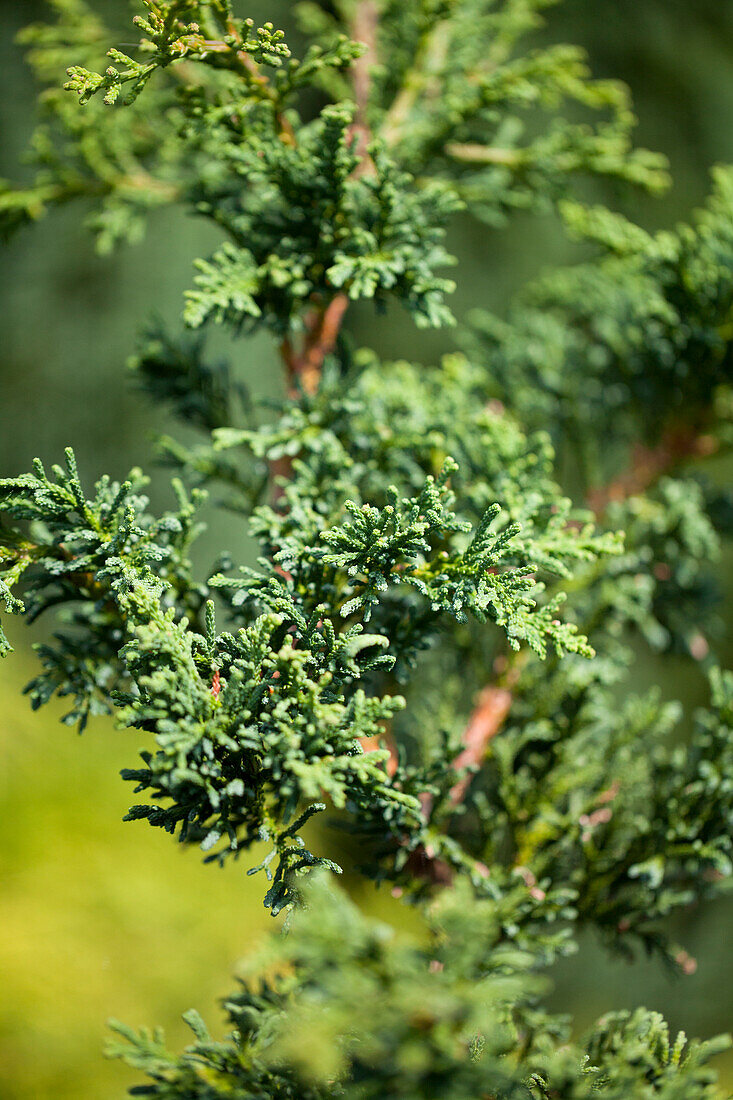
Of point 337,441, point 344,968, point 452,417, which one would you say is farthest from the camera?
point 452,417

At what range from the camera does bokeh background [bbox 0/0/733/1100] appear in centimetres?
130

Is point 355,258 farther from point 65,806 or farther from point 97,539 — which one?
point 65,806

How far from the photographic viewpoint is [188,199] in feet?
2.77

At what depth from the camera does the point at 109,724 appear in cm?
171

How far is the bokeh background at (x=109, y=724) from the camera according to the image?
1303 millimetres

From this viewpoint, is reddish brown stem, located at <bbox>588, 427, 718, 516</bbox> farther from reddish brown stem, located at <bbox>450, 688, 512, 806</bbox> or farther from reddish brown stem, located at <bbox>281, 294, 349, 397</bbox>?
reddish brown stem, located at <bbox>281, 294, 349, 397</bbox>

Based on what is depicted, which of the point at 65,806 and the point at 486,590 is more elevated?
the point at 486,590

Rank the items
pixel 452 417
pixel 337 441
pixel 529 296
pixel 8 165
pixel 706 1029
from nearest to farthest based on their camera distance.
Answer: pixel 337 441
pixel 452 417
pixel 529 296
pixel 706 1029
pixel 8 165

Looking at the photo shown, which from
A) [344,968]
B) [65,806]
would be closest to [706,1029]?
[65,806]

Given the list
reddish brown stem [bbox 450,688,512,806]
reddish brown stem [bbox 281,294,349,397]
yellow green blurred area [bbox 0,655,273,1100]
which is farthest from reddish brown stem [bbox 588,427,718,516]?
yellow green blurred area [bbox 0,655,273,1100]

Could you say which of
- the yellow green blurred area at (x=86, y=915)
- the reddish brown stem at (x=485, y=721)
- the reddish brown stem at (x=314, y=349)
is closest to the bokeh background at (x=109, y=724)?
the yellow green blurred area at (x=86, y=915)

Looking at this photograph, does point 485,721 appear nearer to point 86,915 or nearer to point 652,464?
point 652,464

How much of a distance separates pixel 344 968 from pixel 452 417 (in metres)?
0.62

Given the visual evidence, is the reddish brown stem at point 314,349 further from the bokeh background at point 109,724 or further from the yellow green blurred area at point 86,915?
the yellow green blurred area at point 86,915
